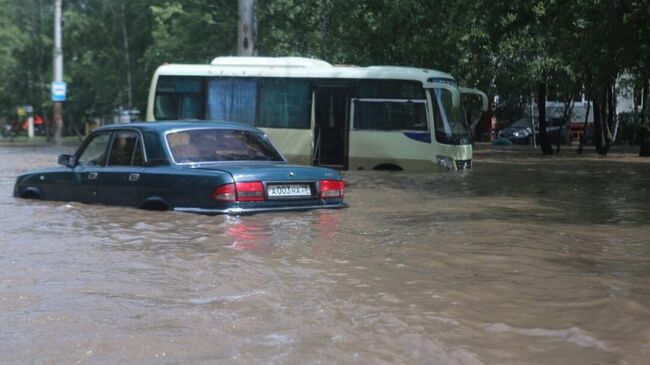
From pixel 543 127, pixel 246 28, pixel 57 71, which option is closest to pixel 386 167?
pixel 246 28

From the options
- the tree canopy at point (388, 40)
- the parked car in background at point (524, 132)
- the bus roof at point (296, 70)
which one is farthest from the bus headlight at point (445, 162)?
the parked car in background at point (524, 132)

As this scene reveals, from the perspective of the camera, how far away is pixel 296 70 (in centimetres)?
1894

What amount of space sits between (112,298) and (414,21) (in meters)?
20.9

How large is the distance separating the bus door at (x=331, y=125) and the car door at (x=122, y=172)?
938 cm

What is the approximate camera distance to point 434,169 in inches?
699

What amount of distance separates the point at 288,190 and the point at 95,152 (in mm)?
2642

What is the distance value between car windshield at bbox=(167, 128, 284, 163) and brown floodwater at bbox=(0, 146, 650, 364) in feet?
2.53

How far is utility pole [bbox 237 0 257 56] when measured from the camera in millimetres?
22031

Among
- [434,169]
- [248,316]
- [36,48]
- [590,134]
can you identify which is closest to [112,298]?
[248,316]

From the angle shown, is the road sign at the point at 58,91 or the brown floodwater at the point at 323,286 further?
the road sign at the point at 58,91

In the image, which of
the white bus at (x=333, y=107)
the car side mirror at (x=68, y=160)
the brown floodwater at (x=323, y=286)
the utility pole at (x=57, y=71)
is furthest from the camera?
the utility pole at (x=57, y=71)

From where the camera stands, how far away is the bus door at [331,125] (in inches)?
731

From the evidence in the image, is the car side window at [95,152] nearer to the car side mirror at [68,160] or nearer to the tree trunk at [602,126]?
the car side mirror at [68,160]

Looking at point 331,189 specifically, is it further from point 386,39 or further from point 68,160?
point 386,39
